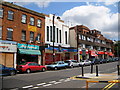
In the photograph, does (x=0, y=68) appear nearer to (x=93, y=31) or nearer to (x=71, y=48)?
(x=71, y=48)

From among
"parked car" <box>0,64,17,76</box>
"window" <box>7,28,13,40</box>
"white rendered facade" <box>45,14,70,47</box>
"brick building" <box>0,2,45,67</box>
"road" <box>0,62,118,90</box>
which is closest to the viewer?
"road" <box>0,62,118,90</box>

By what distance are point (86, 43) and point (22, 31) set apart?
87.1 feet

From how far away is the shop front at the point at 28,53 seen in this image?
984 inches

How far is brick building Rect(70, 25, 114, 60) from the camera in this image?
42375mm

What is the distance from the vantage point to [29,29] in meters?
27.5

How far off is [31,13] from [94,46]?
32.5 meters

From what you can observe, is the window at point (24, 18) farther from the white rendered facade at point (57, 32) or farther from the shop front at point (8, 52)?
the white rendered facade at point (57, 32)

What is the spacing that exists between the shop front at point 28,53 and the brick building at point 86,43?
11.0 meters

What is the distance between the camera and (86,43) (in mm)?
48719

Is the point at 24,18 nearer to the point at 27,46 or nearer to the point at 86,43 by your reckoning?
the point at 27,46

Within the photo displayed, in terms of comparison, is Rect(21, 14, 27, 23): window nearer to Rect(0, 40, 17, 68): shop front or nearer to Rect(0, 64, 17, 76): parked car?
Rect(0, 40, 17, 68): shop front

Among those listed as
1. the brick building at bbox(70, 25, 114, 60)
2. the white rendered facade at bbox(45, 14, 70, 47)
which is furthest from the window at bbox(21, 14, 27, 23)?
the brick building at bbox(70, 25, 114, 60)

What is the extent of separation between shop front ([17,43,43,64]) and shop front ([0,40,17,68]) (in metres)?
1.00

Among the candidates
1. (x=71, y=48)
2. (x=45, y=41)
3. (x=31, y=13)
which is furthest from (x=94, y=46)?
(x=31, y=13)
